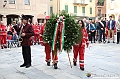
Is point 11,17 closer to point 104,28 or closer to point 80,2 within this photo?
point 104,28

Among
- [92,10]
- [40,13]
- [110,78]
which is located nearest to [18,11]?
[40,13]

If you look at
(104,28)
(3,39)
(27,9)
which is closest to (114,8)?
(27,9)

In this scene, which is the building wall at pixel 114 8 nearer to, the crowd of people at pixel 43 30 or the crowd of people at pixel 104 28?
the crowd of people at pixel 43 30

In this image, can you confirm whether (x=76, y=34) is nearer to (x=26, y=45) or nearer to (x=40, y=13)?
(x=26, y=45)

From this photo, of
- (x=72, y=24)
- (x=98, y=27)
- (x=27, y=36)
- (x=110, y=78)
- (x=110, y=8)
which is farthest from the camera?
(x=110, y=8)

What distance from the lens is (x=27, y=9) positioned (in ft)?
102

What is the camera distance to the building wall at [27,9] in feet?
96.7

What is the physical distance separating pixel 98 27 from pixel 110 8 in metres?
25.1

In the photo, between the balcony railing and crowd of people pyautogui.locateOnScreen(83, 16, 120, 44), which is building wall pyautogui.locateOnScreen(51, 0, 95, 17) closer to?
the balcony railing

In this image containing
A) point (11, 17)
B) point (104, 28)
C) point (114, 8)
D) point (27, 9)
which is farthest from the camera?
point (114, 8)

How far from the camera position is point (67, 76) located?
5957 mm

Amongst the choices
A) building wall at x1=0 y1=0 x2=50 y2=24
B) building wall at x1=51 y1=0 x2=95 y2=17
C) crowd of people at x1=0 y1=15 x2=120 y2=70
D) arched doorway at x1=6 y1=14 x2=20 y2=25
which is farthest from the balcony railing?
crowd of people at x1=0 y1=15 x2=120 y2=70

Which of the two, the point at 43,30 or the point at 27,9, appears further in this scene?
the point at 27,9

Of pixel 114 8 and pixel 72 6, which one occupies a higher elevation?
pixel 72 6
